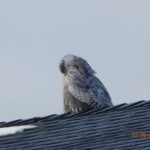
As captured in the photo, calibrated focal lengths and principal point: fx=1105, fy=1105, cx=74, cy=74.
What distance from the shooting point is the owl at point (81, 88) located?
16.9 m

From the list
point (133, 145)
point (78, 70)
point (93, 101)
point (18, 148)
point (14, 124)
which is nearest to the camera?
Answer: point (133, 145)

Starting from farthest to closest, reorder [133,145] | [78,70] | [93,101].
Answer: [78,70], [93,101], [133,145]

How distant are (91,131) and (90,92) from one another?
701cm

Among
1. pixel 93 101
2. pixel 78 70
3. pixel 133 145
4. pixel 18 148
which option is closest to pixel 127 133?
pixel 133 145

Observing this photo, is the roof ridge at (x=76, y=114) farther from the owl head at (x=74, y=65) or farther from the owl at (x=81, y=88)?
the owl head at (x=74, y=65)

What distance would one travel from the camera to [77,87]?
17.3 m

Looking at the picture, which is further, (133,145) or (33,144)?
(33,144)

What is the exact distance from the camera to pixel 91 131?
33.3 feet

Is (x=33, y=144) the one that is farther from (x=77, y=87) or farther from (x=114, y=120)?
(x=77, y=87)

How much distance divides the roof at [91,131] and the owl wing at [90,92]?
19.8ft

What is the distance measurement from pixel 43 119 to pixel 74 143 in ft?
3.03
